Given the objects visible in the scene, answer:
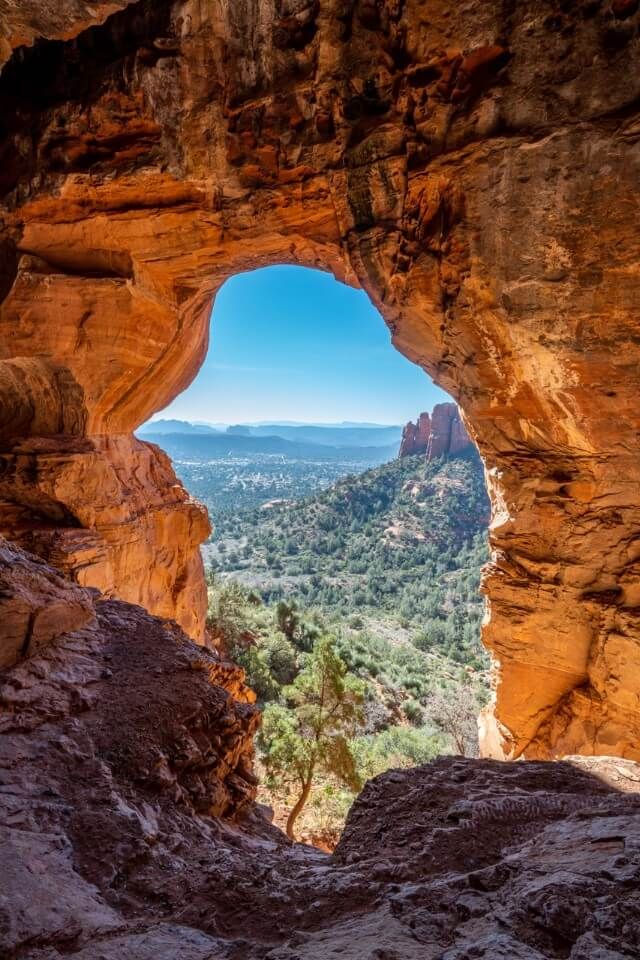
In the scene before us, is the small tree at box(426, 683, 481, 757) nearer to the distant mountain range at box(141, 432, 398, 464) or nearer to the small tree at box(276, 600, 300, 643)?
the small tree at box(276, 600, 300, 643)

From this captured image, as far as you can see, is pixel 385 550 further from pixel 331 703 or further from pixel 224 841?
pixel 224 841

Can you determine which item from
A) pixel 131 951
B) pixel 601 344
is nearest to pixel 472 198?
pixel 601 344

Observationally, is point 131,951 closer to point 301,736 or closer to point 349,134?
point 349,134

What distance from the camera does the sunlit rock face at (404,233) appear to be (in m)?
5.99

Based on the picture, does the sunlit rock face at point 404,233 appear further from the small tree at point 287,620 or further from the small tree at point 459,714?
the small tree at point 287,620

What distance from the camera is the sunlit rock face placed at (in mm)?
5992

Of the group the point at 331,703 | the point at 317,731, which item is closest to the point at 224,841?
the point at 317,731

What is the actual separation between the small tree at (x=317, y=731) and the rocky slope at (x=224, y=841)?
24.4 feet

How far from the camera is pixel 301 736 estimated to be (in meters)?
11.9

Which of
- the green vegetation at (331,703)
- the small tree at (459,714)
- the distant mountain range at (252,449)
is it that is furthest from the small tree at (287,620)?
the distant mountain range at (252,449)

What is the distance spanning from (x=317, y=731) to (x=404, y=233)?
10.9 metres

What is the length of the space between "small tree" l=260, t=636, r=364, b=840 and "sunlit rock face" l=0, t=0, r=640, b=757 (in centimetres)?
353

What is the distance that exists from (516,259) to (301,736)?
11.5 metres

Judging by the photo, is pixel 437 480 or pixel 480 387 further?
pixel 437 480
